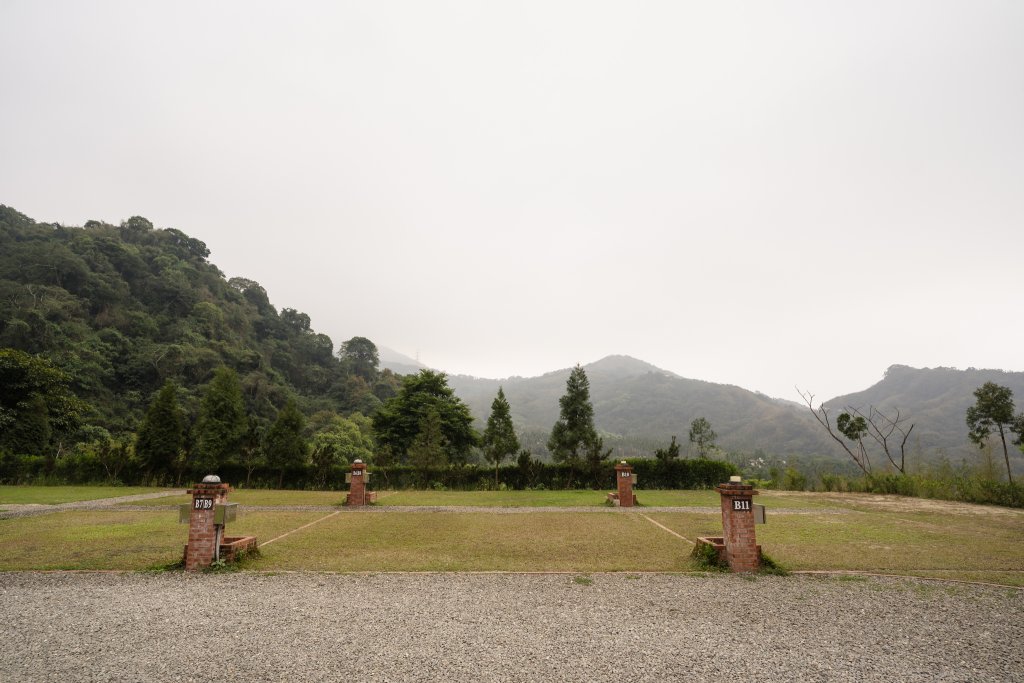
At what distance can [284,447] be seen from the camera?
2302cm

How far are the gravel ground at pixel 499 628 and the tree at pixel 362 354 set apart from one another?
6109cm

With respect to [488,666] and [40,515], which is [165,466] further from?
[488,666]

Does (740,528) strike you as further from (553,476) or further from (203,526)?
(553,476)

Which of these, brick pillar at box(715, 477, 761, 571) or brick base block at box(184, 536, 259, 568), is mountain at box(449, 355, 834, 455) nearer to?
brick base block at box(184, 536, 259, 568)

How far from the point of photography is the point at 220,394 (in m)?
25.1

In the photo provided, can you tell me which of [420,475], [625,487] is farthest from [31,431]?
[625,487]

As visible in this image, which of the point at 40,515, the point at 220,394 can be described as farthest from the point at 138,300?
the point at 40,515

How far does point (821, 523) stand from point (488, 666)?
10716 millimetres

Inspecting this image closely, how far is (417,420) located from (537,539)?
22.0 metres

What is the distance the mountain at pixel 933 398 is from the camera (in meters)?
62.1

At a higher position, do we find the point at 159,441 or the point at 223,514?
the point at 159,441

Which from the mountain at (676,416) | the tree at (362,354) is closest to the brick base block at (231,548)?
the mountain at (676,416)

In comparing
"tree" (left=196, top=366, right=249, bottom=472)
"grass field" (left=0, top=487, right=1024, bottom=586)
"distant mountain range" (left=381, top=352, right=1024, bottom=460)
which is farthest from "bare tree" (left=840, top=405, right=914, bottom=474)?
"tree" (left=196, top=366, right=249, bottom=472)

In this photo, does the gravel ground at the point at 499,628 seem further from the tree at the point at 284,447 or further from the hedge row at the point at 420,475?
the tree at the point at 284,447
